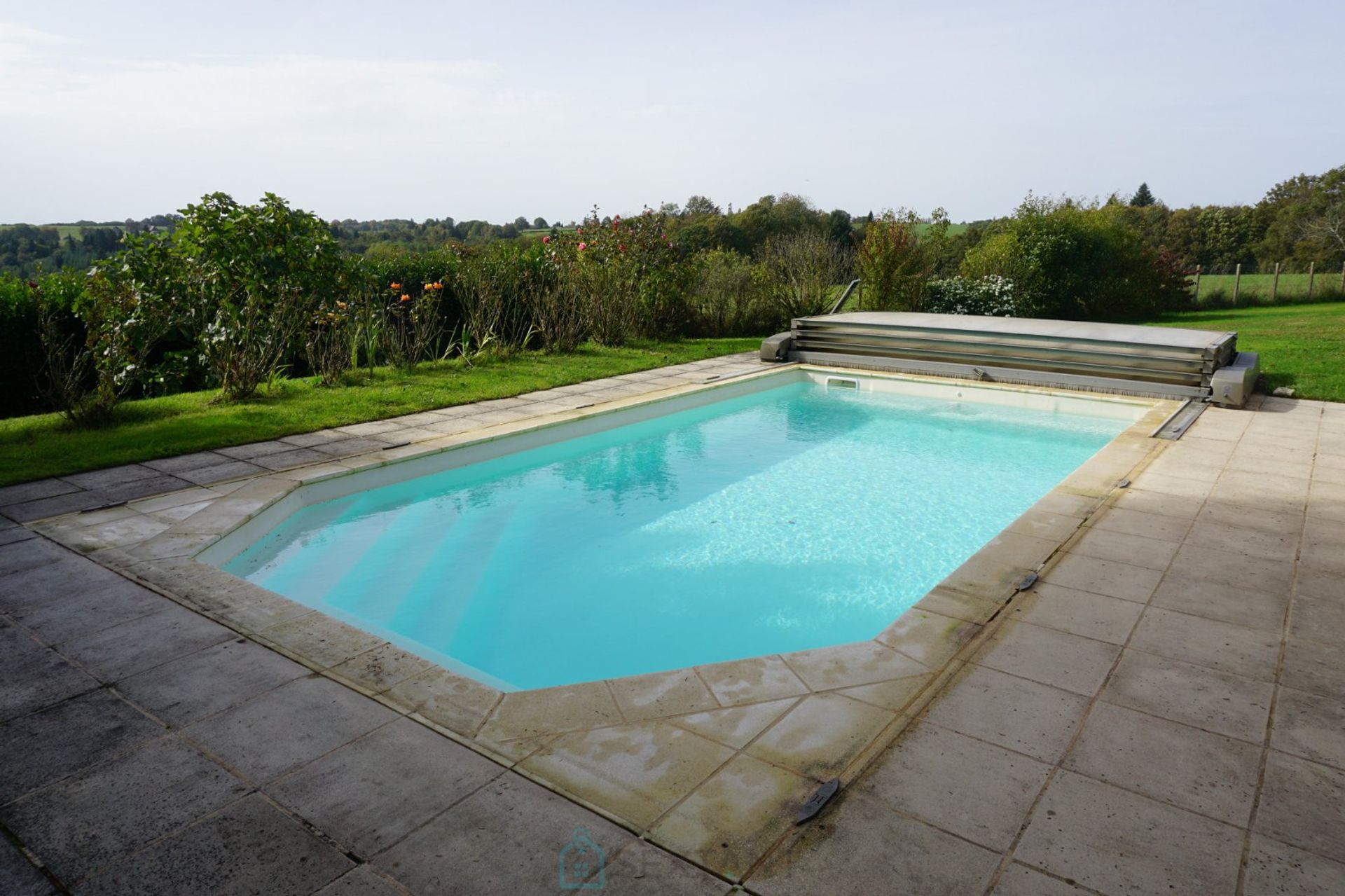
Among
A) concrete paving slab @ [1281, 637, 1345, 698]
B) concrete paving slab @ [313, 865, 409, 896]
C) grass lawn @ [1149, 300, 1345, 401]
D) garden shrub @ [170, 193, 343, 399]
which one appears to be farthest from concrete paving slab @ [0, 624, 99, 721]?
grass lawn @ [1149, 300, 1345, 401]

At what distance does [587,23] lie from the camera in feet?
31.4

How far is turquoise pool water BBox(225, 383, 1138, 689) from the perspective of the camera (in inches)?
138

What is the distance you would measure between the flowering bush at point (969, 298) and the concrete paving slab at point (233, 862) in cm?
1232

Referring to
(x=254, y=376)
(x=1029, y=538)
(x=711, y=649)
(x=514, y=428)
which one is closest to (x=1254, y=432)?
(x=1029, y=538)

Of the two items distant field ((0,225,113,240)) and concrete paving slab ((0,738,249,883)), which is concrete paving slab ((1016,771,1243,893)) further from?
distant field ((0,225,113,240))

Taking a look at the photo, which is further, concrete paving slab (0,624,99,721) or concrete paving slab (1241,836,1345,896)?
concrete paving slab (0,624,99,721)

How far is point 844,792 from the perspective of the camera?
6.19 feet

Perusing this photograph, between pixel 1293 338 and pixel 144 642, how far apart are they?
41.6 ft

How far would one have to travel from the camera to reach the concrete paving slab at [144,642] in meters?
2.50

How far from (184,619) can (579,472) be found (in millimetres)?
3068

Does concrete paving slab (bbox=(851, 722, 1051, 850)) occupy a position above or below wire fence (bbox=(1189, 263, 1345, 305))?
below

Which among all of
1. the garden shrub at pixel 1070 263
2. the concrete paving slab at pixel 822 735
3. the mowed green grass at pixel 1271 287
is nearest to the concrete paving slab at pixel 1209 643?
the concrete paving slab at pixel 822 735

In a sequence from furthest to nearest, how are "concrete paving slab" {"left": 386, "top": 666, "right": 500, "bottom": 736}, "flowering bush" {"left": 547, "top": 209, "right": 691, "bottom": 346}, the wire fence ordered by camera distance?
the wire fence
"flowering bush" {"left": 547, "top": 209, "right": 691, "bottom": 346}
"concrete paving slab" {"left": 386, "top": 666, "right": 500, "bottom": 736}

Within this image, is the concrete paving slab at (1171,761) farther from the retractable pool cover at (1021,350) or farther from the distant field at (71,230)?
the distant field at (71,230)
